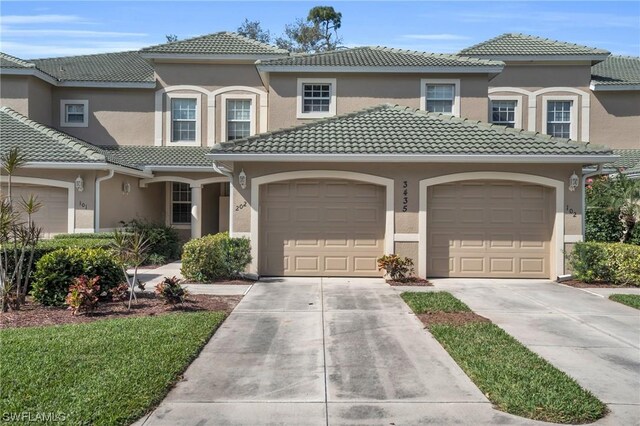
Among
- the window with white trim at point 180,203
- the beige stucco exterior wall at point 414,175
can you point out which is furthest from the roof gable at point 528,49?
the window with white trim at point 180,203

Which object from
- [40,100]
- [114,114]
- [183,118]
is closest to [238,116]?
[183,118]

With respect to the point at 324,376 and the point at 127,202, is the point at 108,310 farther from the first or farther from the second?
the point at 127,202

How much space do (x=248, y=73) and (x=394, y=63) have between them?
594cm

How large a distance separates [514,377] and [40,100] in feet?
68.0

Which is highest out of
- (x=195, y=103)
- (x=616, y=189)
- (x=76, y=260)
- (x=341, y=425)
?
(x=195, y=103)

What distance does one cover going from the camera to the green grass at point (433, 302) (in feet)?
32.4

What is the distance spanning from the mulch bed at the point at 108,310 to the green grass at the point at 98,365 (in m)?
0.55

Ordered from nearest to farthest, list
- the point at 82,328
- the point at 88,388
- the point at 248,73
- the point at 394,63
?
the point at 88,388, the point at 82,328, the point at 394,63, the point at 248,73

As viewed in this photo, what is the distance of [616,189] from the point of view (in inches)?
648

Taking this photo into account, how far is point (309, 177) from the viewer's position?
45.1 feet

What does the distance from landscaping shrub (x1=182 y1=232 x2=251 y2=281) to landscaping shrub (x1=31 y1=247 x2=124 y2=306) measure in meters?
2.38

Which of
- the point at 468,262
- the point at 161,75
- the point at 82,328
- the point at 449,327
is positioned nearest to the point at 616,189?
the point at 468,262

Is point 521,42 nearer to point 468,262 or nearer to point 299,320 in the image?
point 468,262

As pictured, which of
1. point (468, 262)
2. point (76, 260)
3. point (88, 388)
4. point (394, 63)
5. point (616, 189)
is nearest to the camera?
point (88, 388)
